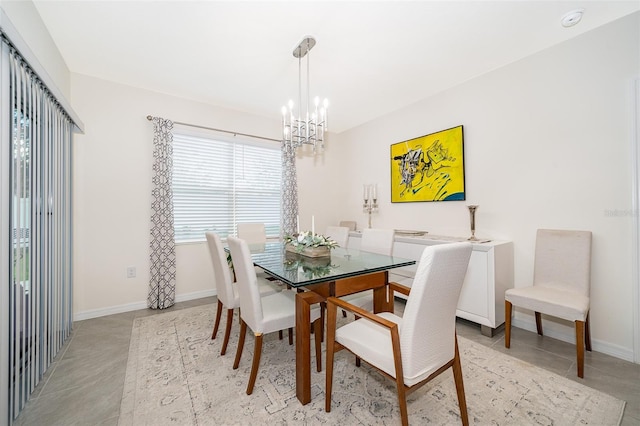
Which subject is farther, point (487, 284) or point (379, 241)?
point (379, 241)

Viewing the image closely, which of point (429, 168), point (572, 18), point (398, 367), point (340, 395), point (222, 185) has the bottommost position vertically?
point (340, 395)

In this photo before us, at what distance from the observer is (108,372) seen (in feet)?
5.98

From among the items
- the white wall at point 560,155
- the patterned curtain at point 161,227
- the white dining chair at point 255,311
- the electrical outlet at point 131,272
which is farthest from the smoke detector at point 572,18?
the electrical outlet at point 131,272

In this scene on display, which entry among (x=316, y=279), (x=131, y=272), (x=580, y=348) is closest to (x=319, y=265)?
(x=316, y=279)

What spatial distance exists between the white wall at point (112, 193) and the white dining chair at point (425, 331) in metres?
2.91

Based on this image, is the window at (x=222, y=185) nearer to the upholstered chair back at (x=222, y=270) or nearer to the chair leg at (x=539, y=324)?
the upholstered chair back at (x=222, y=270)

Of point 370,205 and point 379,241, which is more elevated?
point 370,205

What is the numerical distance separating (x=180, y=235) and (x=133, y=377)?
6.05 ft

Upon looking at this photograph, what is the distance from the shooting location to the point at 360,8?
187 cm

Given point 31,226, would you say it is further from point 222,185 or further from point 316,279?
point 222,185

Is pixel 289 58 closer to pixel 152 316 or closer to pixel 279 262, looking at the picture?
pixel 279 262

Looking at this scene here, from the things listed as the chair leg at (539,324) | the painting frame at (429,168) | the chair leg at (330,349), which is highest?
the painting frame at (429,168)

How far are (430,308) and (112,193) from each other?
11.2 ft

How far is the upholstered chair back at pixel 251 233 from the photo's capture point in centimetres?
315
